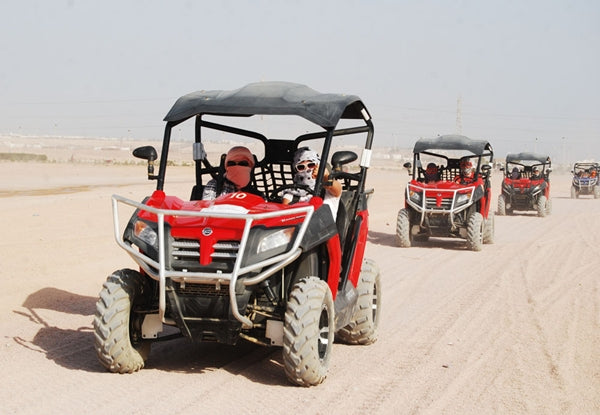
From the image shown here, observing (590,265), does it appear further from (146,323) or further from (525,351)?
(146,323)

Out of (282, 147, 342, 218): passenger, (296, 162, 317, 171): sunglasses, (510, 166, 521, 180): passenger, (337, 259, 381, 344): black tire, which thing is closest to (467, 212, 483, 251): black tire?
(337, 259, 381, 344): black tire

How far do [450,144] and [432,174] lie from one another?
78 centimetres

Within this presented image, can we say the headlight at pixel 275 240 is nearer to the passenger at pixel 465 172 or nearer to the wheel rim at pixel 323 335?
the wheel rim at pixel 323 335

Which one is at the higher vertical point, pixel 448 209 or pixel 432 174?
pixel 432 174

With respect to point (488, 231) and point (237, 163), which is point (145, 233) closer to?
point (237, 163)

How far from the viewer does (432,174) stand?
17.7m

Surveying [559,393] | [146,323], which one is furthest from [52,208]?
[559,393]

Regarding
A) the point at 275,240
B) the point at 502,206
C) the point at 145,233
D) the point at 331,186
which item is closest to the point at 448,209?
the point at 331,186

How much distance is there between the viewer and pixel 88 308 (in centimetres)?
927

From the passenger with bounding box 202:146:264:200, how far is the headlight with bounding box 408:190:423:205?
935 centimetres

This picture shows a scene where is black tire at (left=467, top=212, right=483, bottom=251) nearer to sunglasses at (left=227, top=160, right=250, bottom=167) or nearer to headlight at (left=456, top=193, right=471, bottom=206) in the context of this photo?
headlight at (left=456, top=193, right=471, bottom=206)

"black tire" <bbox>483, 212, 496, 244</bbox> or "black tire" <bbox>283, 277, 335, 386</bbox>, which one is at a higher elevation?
Answer: "black tire" <bbox>283, 277, 335, 386</bbox>

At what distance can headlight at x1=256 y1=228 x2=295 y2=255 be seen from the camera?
20.0 ft

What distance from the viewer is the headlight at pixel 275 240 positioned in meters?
6.10
